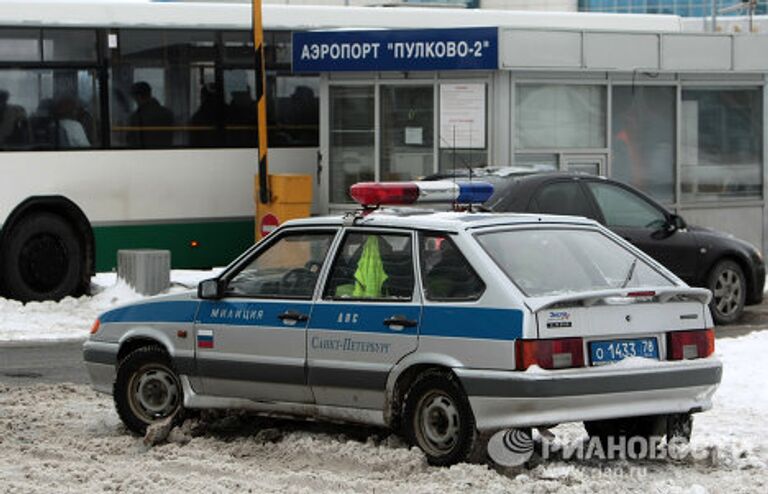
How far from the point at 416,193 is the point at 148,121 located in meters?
11.5

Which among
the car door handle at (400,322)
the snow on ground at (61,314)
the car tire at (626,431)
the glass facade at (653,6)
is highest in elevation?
the glass facade at (653,6)

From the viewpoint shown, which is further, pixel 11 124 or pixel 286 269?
pixel 11 124

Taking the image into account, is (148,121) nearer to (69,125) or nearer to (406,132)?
(69,125)

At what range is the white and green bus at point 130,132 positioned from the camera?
2106 cm

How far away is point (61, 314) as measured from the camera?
20125 mm

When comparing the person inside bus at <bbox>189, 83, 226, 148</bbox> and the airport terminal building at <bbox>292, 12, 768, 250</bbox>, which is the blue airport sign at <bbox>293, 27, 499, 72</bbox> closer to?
the airport terminal building at <bbox>292, 12, 768, 250</bbox>

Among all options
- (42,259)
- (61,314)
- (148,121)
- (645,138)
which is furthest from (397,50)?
(61,314)

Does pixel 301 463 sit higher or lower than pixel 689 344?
lower

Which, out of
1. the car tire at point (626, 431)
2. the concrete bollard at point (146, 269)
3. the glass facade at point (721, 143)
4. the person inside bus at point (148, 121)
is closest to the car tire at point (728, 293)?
the glass facade at point (721, 143)

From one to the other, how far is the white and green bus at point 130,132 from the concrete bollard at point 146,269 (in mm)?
800

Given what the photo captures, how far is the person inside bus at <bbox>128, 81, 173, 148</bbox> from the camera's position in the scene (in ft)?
72.1

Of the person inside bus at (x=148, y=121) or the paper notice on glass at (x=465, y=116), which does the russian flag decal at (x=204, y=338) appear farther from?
the person inside bus at (x=148, y=121)

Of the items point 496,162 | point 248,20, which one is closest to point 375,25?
point 248,20

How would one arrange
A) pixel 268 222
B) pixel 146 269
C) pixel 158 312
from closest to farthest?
1. pixel 158 312
2. pixel 146 269
3. pixel 268 222
